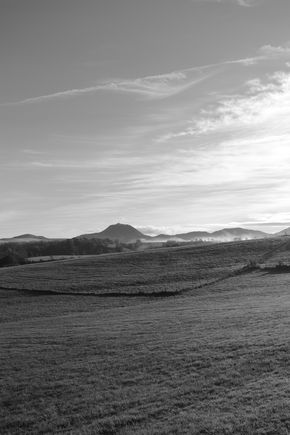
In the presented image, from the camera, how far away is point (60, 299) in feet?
176

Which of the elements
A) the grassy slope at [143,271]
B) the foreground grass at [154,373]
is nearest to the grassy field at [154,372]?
the foreground grass at [154,373]

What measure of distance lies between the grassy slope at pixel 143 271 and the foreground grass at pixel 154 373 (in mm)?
20276

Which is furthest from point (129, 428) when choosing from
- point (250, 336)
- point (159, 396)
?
point (250, 336)

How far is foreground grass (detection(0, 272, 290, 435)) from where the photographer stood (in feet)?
50.4

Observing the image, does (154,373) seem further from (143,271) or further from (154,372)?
(143,271)

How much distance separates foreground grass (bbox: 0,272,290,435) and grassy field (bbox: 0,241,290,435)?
49 mm

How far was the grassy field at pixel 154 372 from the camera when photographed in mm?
15367

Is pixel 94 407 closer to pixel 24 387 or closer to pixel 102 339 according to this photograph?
pixel 24 387

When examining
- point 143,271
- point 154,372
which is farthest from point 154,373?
point 143,271

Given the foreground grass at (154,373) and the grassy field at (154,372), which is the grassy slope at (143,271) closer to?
the grassy field at (154,372)

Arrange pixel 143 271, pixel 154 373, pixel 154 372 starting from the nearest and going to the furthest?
pixel 154 373 → pixel 154 372 → pixel 143 271

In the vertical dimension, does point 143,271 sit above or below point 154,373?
above

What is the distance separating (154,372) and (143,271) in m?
49.6

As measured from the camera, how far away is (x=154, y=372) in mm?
20719
